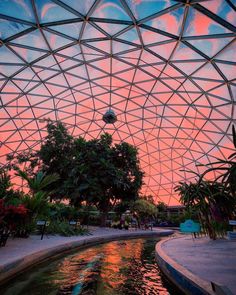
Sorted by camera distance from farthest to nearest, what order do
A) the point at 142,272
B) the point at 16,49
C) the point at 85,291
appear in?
the point at 16,49 < the point at 142,272 < the point at 85,291

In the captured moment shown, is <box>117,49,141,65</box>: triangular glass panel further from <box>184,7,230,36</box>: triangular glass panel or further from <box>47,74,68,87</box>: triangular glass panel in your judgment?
<box>47,74,68,87</box>: triangular glass panel

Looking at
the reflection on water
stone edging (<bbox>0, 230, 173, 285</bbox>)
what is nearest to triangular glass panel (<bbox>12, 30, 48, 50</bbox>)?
stone edging (<bbox>0, 230, 173, 285</bbox>)

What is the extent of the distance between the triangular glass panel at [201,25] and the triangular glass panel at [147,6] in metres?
1.22

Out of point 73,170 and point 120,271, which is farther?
point 73,170

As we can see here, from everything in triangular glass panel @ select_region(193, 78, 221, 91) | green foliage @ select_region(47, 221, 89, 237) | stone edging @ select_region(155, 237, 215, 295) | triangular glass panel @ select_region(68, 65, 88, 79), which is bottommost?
stone edging @ select_region(155, 237, 215, 295)

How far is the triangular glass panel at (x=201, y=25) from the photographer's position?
1020 centimetres

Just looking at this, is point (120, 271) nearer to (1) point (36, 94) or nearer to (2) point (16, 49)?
(2) point (16, 49)

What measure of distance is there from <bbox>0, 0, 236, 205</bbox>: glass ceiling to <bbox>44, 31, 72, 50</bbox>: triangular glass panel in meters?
0.07

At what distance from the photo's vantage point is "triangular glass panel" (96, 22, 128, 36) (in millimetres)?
12273

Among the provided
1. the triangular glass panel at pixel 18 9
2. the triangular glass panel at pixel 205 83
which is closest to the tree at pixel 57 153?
the triangular glass panel at pixel 18 9

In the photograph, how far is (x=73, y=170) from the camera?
22.1 m

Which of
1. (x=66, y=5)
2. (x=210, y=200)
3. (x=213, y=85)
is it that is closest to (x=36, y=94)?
(x=66, y=5)

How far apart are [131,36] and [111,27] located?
1.47 meters

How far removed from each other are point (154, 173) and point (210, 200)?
21784mm
